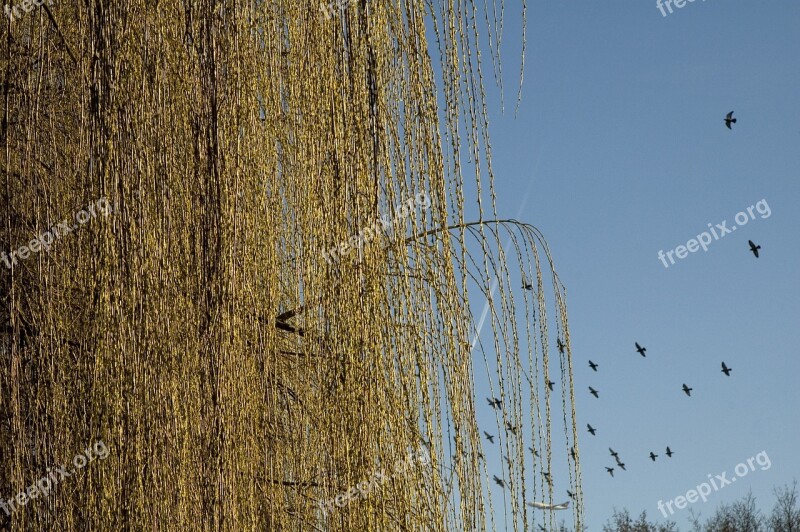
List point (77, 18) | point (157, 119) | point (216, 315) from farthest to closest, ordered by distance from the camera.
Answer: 1. point (77, 18)
2. point (157, 119)
3. point (216, 315)

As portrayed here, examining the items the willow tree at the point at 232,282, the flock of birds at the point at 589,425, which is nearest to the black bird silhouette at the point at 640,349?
the flock of birds at the point at 589,425

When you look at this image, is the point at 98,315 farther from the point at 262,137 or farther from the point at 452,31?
the point at 452,31

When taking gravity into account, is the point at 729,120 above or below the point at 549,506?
above

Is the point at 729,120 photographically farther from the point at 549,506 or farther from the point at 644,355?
the point at 549,506

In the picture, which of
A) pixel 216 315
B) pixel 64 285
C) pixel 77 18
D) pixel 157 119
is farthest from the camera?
pixel 64 285

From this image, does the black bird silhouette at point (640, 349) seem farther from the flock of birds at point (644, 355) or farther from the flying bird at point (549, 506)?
the flying bird at point (549, 506)

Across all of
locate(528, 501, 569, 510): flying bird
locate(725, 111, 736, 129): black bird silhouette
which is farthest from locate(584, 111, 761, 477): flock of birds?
locate(528, 501, 569, 510): flying bird

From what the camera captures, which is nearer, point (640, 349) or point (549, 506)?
point (549, 506)

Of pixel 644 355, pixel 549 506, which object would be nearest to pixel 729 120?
pixel 644 355

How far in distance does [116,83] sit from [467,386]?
3.10 ft

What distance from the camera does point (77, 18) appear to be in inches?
84.8

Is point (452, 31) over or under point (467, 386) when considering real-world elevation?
over

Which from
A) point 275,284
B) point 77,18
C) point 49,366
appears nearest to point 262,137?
point 275,284

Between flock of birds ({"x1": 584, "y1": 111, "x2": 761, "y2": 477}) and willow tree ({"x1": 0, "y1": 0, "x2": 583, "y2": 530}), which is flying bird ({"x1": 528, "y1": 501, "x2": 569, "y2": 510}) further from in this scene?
flock of birds ({"x1": 584, "y1": 111, "x2": 761, "y2": 477})
